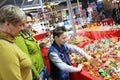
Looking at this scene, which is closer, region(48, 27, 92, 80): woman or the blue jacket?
region(48, 27, 92, 80): woman

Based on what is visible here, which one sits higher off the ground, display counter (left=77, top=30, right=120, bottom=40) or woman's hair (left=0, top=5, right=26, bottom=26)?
woman's hair (left=0, top=5, right=26, bottom=26)

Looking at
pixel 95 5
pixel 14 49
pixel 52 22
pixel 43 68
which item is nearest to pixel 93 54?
pixel 43 68

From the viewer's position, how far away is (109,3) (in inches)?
368

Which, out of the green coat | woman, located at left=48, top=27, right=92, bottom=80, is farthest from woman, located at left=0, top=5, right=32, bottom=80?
woman, located at left=48, top=27, right=92, bottom=80

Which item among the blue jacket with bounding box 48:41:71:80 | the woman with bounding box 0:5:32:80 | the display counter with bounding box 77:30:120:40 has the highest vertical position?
the woman with bounding box 0:5:32:80

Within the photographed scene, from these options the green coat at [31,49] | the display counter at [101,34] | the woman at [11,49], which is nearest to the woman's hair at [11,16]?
the woman at [11,49]

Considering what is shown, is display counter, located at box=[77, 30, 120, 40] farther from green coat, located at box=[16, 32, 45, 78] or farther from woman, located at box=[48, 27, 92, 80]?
green coat, located at box=[16, 32, 45, 78]

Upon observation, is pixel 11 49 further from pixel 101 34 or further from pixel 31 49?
pixel 101 34

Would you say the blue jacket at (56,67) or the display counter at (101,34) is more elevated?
the blue jacket at (56,67)

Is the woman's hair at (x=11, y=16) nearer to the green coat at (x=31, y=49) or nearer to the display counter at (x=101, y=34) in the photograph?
the green coat at (x=31, y=49)

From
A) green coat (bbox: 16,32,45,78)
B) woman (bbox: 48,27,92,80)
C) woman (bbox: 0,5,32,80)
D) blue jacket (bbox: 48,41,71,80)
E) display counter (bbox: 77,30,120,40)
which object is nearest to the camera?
woman (bbox: 0,5,32,80)

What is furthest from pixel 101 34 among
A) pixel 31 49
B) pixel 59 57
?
pixel 31 49

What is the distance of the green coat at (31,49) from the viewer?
271cm

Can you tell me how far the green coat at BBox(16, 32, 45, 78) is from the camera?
8.91 ft
